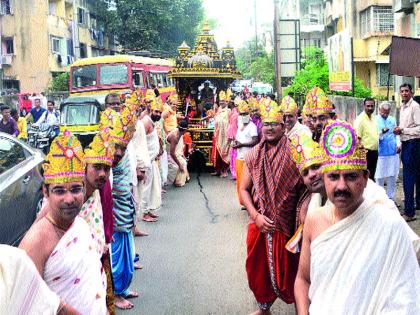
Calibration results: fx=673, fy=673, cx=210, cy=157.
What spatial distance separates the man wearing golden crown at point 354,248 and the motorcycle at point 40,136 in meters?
15.3

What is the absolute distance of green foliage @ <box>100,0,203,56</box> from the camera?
3972 centimetres

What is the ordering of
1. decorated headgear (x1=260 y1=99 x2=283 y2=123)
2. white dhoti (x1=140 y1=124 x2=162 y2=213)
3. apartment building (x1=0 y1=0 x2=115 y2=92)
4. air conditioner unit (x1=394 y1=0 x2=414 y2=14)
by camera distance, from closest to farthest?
1. decorated headgear (x1=260 y1=99 x2=283 y2=123)
2. white dhoti (x1=140 y1=124 x2=162 y2=213)
3. air conditioner unit (x1=394 y1=0 x2=414 y2=14)
4. apartment building (x1=0 y1=0 x2=115 y2=92)

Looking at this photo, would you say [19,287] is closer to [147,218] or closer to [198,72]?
[147,218]

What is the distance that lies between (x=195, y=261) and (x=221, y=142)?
688 cm

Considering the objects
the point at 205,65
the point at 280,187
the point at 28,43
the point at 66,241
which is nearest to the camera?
the point at 66,241

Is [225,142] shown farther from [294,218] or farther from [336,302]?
[336,302]

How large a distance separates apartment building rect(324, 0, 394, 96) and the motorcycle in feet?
52.7

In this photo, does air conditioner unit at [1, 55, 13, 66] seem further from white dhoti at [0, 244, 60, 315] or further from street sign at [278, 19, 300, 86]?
white dhoti at [0, 244, 60, 315]

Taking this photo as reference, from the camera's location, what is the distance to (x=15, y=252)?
2.60 m

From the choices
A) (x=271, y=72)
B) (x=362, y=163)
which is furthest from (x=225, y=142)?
(x=271, y=72)

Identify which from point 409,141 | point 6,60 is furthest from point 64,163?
point 6,60

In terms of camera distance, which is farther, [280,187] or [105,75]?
[105,75]

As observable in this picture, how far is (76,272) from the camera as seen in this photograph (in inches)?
129

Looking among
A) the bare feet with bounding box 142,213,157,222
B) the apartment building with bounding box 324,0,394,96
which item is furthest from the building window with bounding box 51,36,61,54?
the bare feet with bounding box 142,213,157,222
